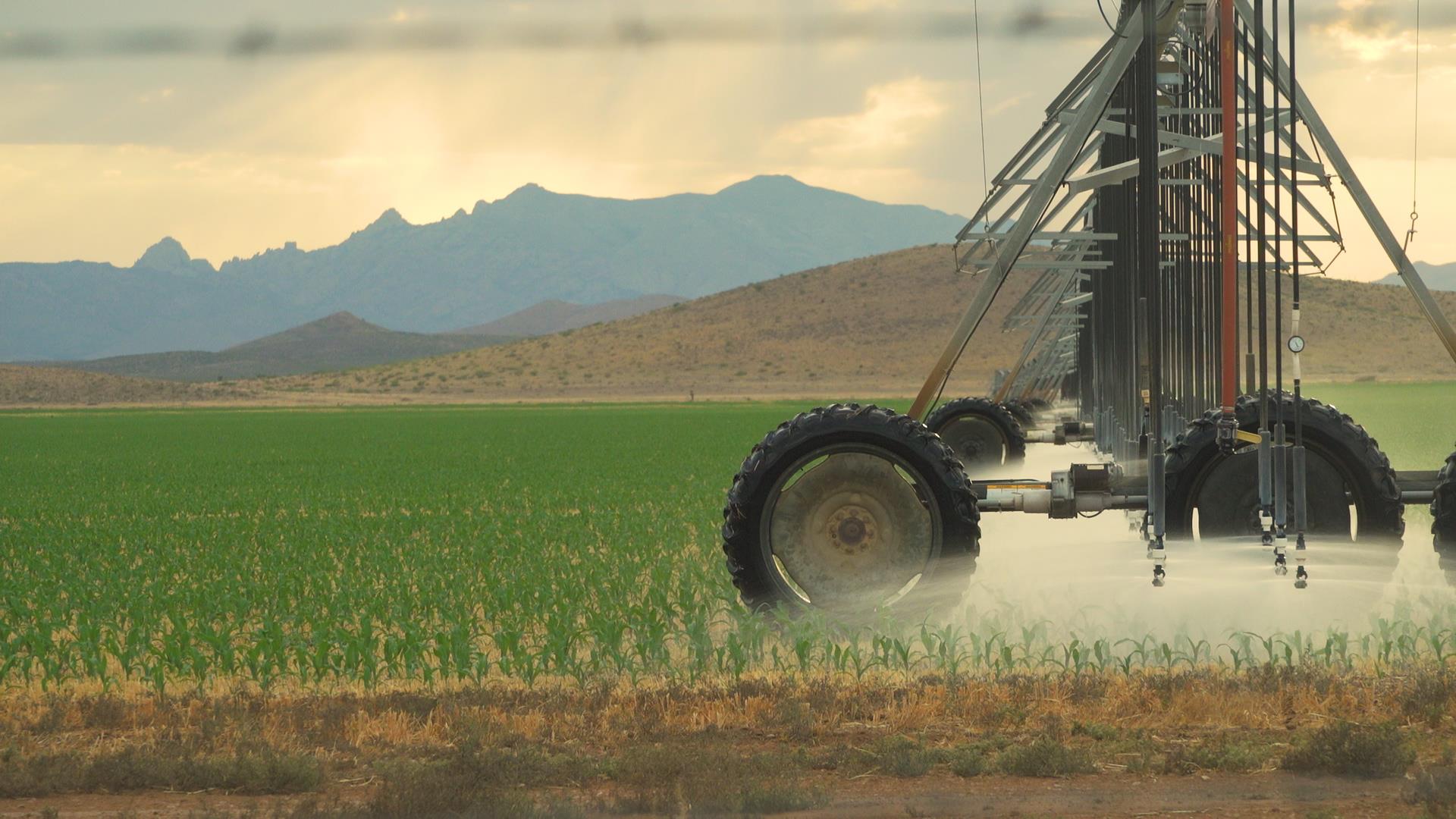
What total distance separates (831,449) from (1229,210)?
2782 mm

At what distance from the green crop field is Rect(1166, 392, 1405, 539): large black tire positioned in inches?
29.4

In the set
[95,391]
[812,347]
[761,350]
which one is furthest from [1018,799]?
[761,350]

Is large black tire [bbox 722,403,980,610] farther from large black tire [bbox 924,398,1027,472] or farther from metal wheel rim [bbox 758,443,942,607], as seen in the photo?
large black tire [bbox 924,398,1027,472]

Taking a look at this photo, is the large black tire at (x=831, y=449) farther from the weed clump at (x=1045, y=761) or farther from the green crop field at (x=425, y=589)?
the weed clump at (x=1045, y=761)

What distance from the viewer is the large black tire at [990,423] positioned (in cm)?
2367

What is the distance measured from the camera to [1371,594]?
10039 mm

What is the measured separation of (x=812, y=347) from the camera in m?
137

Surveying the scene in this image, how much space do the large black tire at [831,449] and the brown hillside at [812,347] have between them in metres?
105

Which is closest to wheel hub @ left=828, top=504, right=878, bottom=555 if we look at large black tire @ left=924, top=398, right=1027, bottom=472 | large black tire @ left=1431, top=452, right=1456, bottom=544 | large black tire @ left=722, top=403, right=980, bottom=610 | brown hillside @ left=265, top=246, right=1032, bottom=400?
large black tire @ left=722, top=403, right=980, bottom=610

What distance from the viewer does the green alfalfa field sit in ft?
22.7

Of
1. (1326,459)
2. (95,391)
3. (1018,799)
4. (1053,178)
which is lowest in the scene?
(1018,799)

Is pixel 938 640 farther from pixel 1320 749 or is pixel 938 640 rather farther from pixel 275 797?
pixel 275 797

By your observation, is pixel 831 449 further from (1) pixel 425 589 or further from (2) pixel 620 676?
(1) pixel 425 589

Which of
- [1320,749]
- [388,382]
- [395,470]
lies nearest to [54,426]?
[395,470]
